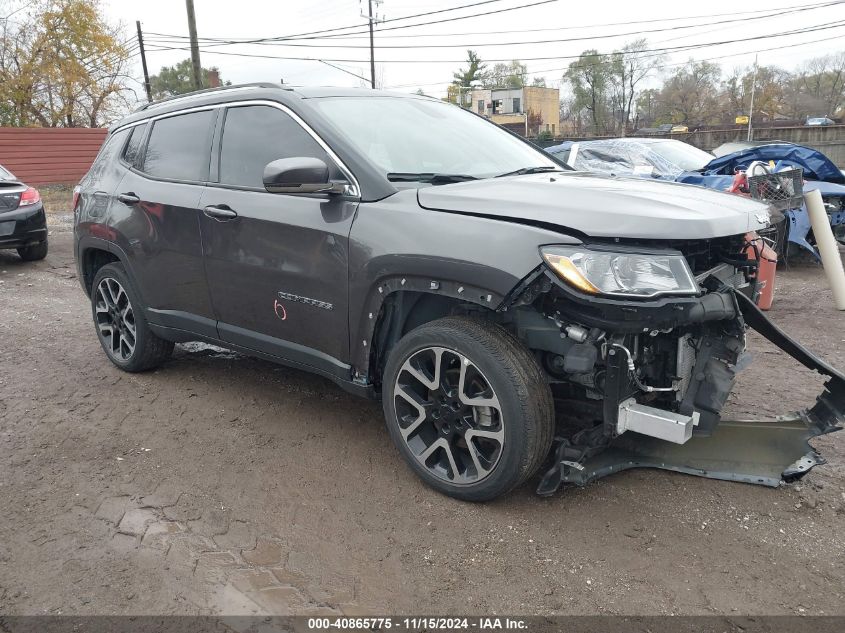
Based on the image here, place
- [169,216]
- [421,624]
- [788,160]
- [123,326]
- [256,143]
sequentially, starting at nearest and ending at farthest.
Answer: [421,624] → [256,143] → [169,216] → [123,326] → [788,160]

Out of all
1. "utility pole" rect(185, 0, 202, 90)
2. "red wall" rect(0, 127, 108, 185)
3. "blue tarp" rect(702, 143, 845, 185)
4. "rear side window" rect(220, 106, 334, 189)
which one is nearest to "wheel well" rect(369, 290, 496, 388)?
"rear side window" rect(220, 106, 334, 189)

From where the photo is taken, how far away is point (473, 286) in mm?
2754

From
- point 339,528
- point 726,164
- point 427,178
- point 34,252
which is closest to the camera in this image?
point 339,528

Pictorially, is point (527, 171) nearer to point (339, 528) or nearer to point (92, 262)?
point (339, 528)

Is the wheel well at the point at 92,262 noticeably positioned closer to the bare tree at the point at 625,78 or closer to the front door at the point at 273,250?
the front door at the point at 273,250

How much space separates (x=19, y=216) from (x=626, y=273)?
927 cm

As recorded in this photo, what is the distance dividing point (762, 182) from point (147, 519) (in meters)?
4.61

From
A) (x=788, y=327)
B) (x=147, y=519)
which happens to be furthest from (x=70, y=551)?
(x=788, y=327)

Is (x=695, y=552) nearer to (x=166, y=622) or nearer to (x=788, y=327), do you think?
(x=166, y=622)

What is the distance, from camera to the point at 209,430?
394cm

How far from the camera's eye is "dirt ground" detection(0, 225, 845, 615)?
2.46 meters

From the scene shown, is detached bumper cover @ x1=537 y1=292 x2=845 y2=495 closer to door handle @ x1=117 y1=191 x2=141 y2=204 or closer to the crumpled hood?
the crumpled hood

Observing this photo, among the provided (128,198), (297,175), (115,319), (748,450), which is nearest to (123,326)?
(115,319)

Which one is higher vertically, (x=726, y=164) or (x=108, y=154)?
(x=108, y=154)
